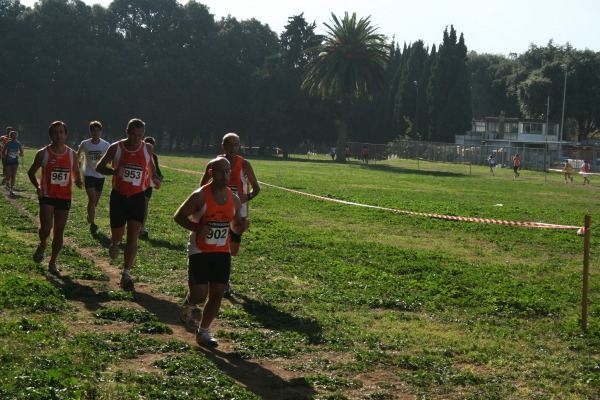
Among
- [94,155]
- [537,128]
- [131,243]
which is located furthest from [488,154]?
[131,243]

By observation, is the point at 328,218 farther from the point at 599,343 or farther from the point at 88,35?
the point at 88,35

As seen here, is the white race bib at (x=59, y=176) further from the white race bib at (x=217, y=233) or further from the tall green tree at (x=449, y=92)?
the tall green tree at (x=449, y=92)

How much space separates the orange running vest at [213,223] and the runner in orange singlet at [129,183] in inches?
105

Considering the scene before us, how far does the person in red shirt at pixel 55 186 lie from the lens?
10.1 m

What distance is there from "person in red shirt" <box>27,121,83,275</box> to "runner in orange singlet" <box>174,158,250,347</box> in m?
3.77

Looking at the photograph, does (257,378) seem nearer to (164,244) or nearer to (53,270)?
(53,270)

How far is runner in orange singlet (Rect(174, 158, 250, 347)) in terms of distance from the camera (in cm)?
692

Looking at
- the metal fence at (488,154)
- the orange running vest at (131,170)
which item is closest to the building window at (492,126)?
the metal fence at (488,154)

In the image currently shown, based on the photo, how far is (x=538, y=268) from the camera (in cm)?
1227

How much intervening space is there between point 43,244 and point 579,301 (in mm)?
7388

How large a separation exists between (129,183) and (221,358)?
11.6 feet

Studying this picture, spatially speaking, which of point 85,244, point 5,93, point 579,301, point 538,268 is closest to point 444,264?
point 538,268

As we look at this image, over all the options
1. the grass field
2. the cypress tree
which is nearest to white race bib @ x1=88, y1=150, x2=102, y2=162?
the grass field

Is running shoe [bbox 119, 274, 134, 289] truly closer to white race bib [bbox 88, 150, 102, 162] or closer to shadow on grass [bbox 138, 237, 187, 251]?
shadow on grass [bbox 138, 237, 187, 251]
